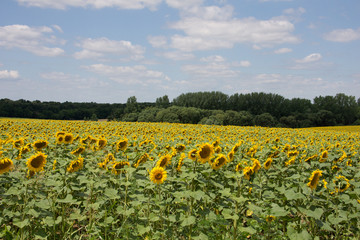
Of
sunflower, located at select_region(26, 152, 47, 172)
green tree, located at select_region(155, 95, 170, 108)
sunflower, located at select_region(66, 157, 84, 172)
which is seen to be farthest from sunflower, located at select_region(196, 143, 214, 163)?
green tree, located at select_region(155, 95, 170, 108)

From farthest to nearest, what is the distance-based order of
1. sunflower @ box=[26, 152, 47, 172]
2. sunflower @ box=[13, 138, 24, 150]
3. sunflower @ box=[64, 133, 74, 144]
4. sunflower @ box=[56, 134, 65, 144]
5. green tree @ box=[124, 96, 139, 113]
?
green tree @ box=[124, 96, 139, 113] < sunflower @ box=[64, 133, 74, 144] < sunflower @ box=[56, 134, 65, 144] < sunflower @ box=[13, 138, 24, 150] < sunflower @ box=[26, 152, 47, 172]

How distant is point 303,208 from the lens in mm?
2906

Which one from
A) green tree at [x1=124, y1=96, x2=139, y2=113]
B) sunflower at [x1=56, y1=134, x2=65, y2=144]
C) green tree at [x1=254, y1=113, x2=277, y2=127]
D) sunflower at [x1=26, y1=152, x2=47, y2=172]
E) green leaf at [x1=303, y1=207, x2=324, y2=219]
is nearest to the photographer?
green leaf at [x1=303, y1=207, x2=324, y2=219]

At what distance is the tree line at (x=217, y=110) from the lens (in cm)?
5462

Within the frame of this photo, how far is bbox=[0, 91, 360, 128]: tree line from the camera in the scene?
179 ft

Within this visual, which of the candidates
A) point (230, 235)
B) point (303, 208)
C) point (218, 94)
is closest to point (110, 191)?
point (230, 235)

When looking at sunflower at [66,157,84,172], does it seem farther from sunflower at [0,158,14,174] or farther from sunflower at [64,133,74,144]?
sunflower at [64,133,74,144]

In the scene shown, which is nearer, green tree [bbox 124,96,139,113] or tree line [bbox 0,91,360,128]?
tree line [bbox 0,91,360,128]

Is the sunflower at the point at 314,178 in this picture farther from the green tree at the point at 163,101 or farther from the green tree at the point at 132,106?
the green tree at the point at 163,101

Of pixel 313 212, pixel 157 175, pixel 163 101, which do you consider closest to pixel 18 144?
pixel 157 175

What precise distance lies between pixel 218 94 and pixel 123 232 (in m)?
91.0

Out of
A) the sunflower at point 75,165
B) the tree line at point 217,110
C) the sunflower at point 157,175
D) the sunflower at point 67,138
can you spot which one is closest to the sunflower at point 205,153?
the sunflower at point 157,175

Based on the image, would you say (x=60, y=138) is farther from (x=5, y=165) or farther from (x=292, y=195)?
(x=292, y=195)

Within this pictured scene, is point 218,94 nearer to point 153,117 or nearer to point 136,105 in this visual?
point 136,105
